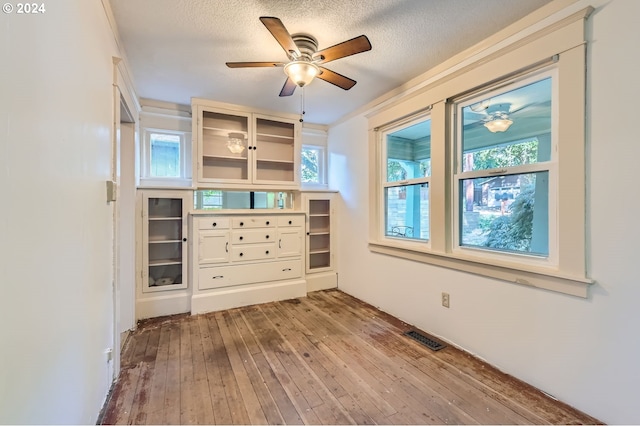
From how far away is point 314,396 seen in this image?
1809 mm

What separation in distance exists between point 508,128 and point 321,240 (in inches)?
107

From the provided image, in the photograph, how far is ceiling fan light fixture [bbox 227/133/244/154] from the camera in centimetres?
361

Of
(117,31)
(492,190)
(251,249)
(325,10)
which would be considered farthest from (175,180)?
(492,190)

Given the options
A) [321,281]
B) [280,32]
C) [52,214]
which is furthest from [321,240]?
[52,214]

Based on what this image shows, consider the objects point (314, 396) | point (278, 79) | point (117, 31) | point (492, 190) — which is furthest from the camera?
point (278, 79)

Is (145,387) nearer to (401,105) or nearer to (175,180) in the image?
(175,180)

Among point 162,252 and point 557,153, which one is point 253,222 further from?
point 557,153

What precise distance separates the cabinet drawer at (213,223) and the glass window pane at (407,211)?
1.92 m

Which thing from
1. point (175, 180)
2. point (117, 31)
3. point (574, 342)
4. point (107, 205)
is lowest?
point (574, 342)

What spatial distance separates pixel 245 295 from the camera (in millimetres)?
3457

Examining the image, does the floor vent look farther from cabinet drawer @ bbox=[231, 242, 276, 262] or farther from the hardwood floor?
cabinet drawer @ bbox=[231, 242, 276, 262]

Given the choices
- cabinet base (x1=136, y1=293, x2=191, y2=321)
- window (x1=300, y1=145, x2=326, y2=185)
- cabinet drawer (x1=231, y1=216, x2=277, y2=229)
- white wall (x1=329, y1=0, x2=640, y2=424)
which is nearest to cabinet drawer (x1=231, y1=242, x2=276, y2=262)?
cabinet drawer (x1=231, y1=216, x2=277, y2=229)

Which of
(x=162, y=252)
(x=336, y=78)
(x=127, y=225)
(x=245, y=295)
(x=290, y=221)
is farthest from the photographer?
(x=290, y=221)

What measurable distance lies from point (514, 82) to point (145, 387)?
3.36 meters
